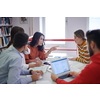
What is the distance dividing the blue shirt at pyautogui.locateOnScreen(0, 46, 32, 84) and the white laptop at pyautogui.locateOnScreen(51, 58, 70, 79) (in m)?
0.28

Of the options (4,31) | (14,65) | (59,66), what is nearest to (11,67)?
(14,65)

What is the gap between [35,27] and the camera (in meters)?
4.24

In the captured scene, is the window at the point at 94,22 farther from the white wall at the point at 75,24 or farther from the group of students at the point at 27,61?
the group of students at the point at 27,61

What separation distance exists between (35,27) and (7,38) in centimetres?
95

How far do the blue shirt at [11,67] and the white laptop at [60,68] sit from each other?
278 mm

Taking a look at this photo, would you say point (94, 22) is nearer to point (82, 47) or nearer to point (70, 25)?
point (70, 25)

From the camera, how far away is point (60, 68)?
143 centimetres

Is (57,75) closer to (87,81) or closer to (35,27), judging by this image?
(87,81)

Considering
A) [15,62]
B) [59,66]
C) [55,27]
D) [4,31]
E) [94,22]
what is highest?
[94,22]

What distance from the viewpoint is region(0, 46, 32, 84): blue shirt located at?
1.17 m

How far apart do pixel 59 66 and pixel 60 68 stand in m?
0.03

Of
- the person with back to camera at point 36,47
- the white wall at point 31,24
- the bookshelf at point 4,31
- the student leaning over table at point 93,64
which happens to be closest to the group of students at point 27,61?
the student leaning over table at point 93,64

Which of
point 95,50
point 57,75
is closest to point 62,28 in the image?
point 57,75

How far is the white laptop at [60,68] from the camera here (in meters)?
1.38
